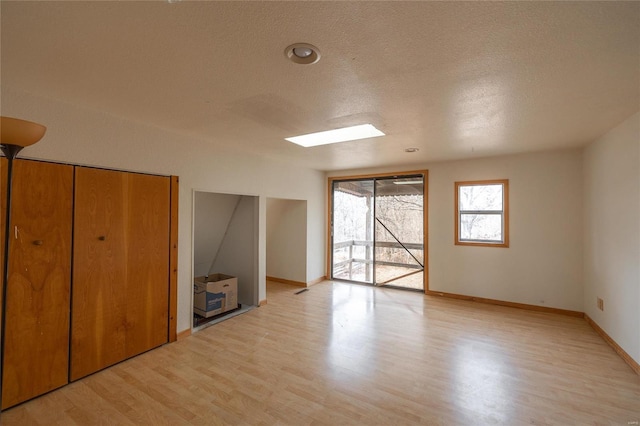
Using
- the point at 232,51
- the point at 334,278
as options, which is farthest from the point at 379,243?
the point at 232,51

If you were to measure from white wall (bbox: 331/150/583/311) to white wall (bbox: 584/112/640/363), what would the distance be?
21cm

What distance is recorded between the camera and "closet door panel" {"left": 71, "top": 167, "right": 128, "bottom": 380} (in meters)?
2.38

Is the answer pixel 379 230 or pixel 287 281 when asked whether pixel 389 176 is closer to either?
pixel 379 230

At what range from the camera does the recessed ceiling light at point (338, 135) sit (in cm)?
309

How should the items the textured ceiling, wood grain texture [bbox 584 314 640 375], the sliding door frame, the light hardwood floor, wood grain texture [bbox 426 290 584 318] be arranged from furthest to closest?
the sliding door frame → wood grain texture [bbox 426 290 584 318] → wood grain texture [bbox 584 314 640 375] → the light hardwood floor → the textured ceiling

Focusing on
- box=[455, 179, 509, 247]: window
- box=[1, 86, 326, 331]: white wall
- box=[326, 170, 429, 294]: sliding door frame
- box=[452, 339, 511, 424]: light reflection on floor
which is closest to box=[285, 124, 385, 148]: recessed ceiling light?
box=[1, 86, 326, 331]: white wall

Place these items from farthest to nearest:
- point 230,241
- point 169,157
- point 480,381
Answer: point 230,241 → point 169,157 → point 480,381

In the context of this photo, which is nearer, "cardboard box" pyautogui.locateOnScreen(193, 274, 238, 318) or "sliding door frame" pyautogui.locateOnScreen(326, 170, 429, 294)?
"cardboard box" pyautogui.locateOnScreen(193, 274, 238, 318)

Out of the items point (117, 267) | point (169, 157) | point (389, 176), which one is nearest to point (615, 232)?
point (389, 176)

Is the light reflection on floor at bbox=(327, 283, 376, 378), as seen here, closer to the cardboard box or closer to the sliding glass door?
the sliding glass door

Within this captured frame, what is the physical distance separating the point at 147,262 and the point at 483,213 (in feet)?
15.8

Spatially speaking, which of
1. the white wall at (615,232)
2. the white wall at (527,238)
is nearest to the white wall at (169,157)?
the white wall at (527,238)

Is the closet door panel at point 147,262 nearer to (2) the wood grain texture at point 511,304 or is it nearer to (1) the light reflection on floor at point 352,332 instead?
(1) the light reflection on floor at point 352,332

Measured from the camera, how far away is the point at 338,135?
3.32 m
